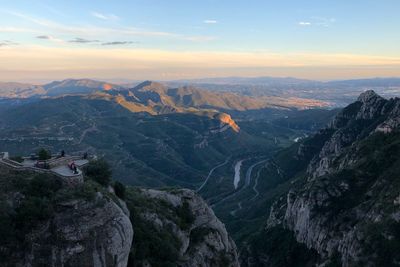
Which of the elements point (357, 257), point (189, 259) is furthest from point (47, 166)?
point (357, 257)

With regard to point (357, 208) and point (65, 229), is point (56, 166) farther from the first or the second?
point (357, 208)

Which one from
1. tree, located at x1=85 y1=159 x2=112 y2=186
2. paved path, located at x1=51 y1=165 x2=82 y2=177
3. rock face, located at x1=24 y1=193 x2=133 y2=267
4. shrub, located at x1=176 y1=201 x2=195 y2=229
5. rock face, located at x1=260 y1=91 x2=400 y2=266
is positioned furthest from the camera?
rock face, located at x1=260 y1=91 x2=400 y2=266

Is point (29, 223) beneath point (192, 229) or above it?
above

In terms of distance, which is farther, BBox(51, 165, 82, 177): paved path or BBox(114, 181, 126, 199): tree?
BBox(114, 181, 126, 199): tree

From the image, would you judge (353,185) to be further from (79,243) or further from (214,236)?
(79,243)

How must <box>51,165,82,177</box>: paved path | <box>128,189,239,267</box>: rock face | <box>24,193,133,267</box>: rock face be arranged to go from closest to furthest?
<box>24,193,133,267</box>: rock face → <box>51,165,82,177</box>: paved path → <box>128,189,239,267</box>: rock face

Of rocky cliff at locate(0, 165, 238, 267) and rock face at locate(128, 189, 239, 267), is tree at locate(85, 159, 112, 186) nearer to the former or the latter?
rocky cliff at locate(0, 165, 238, 267)

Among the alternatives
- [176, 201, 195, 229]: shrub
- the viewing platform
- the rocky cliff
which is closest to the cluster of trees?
the viewing platform
